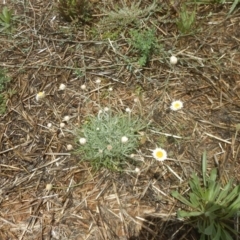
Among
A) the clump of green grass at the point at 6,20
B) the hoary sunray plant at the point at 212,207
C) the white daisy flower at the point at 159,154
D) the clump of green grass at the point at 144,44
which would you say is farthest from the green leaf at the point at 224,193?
the clump of green grass at the point at 6,20

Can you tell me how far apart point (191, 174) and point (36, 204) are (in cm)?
81

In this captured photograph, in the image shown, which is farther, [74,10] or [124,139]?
[74,10]

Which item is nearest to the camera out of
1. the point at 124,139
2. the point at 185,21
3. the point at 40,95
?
the point at 124,139

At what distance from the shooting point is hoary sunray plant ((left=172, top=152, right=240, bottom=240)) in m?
1.61

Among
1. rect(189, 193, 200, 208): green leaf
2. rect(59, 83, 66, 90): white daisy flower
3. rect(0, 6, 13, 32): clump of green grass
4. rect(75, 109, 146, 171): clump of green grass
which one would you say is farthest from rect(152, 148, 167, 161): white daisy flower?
rect(0, 6, 13, 32): clump of green grass

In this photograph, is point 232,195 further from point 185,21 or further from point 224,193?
point 185,21

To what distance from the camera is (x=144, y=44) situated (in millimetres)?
2129

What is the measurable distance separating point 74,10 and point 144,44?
0.56 metres

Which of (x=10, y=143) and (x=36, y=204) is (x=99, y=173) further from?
(x=10, y=143)

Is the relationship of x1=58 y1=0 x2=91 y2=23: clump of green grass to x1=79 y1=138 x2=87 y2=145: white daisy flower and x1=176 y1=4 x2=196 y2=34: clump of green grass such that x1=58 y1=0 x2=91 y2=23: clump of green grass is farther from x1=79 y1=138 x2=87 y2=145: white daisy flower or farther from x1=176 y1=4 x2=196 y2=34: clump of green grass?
x1=79 y1=138 x2=87 y2=145: white daisy flower

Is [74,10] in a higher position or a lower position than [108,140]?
→ higher

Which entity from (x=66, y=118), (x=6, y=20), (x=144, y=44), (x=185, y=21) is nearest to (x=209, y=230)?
(x=66, y=118)

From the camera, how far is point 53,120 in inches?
81.4

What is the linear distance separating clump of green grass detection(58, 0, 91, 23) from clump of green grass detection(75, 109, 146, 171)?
804 mm
